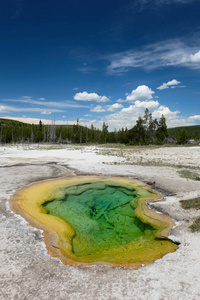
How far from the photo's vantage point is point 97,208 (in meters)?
10.0

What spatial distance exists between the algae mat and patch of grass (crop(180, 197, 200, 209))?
1412 millimetres

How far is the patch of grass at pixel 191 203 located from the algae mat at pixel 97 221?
1.41 meters

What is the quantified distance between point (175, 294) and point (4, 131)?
115m

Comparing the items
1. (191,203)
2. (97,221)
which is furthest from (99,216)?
(191,203)

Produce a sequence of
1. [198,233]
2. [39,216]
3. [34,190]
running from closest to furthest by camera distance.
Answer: [198,233] < [39,216] < [34,190]

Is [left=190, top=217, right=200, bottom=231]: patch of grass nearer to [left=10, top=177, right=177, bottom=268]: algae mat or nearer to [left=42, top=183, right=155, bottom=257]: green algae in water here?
[left=10, top=177, right=177, bottom=268]: algae mat

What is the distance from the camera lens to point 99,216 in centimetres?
903

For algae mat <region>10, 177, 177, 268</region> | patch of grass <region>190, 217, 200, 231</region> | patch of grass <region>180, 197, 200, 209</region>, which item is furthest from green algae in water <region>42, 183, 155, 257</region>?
patch of grass <region>180, 197, 200, 209</region>

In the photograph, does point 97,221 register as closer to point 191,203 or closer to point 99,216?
point 99,216

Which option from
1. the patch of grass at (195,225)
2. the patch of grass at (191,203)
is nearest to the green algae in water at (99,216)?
the patch of grass at (195,225)

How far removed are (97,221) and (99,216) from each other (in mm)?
570

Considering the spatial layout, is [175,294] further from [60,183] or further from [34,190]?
[60,183]

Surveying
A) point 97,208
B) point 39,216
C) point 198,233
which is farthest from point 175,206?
point 39,216

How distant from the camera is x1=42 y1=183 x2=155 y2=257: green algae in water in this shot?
21.5 feet
